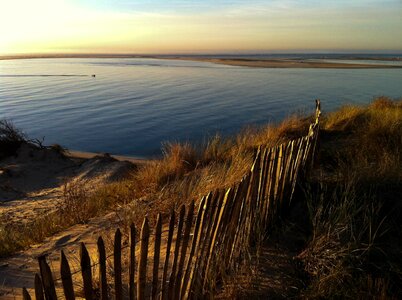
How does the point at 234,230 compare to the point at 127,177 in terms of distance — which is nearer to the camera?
the point at 234,230

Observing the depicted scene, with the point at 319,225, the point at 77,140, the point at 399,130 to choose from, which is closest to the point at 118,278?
the point at 319,225

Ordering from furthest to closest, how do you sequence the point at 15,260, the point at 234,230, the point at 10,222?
the point at 10,222 → the point at 15,260 → the point at 234,230

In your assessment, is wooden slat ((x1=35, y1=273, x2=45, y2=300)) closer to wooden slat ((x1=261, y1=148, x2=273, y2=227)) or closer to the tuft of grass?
the tuft of grass

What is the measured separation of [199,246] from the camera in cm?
308

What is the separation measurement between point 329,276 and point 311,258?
460 millimetres

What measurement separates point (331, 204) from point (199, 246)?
1.95 m

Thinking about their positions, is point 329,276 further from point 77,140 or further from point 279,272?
point 77,140

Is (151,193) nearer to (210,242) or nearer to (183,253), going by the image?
(210,242)

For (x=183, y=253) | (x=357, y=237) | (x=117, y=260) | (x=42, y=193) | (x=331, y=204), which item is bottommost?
(x=42, y=193)

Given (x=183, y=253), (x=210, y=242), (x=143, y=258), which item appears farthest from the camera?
(x=210, y=242)

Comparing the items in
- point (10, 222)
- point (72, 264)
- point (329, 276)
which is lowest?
point (10, 222)

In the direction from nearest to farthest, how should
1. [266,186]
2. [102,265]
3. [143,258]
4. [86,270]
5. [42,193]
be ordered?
[86,270] → [102,265] → [143,258] → [266,186] → [42,193]

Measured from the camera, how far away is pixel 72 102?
21844 mm

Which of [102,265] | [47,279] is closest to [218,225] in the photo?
[102,265]
